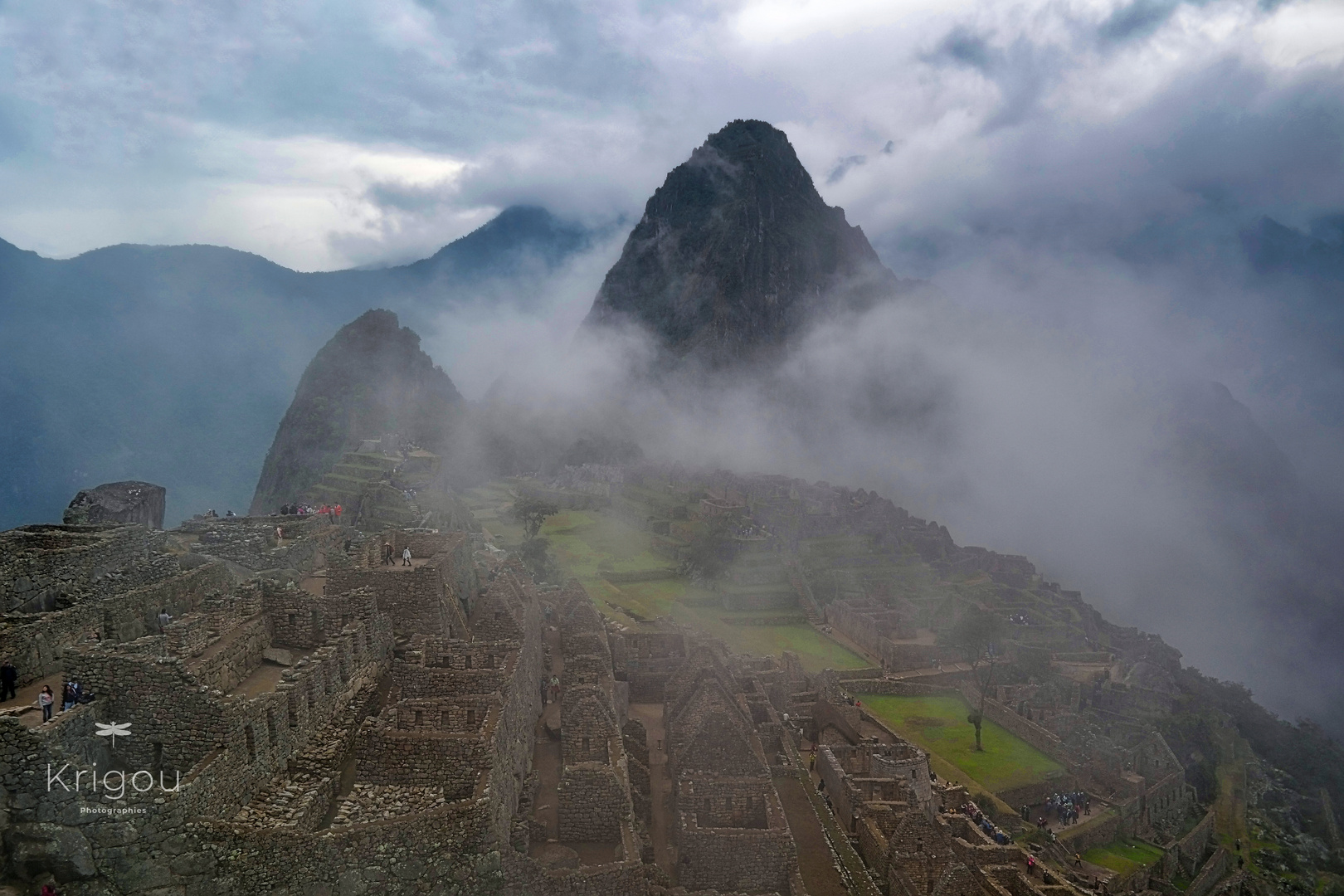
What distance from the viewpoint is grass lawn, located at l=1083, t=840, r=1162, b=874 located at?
3112cm

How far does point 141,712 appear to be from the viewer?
11086mm

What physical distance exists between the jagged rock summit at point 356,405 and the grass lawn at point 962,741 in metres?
48.3

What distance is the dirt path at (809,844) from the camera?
56.5 ft

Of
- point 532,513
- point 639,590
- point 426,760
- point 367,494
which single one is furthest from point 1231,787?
point 532,513

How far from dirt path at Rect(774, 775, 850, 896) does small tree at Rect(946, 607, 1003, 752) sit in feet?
82.7

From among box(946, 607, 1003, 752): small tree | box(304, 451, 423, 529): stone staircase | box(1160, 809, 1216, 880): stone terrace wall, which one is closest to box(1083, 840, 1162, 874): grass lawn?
box(1160, 809, 1216, 880): stone terrace wall

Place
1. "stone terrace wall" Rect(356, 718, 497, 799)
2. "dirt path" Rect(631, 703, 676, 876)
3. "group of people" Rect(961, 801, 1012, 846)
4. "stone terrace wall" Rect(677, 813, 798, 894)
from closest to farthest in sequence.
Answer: "stone terrace wall" Rect(356, 718, 497, 799) < "stone terrace wall" Rect(677, 813, 798, 894) < "dirt path" Rect(631, 703, 676, 876) < "group of people" Rect(961, 801, 1012, 846)

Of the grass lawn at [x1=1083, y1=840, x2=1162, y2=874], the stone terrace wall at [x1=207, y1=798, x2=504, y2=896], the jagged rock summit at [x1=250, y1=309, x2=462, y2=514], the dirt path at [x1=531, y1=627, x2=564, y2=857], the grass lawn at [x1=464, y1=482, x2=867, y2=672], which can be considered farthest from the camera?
the jagged rock summit at [x1=250, y1=309, x2=462, y2=514]

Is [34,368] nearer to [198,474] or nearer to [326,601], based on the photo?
[198,474]

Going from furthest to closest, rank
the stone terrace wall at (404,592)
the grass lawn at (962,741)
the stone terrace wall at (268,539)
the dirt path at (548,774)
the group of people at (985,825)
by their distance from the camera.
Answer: the grass lawn at (962,741) → the group of people at (985,825) → the stone terrace wall at (268,539) → the stone terrace wall at (404,592) → the dirt path at (548,774)

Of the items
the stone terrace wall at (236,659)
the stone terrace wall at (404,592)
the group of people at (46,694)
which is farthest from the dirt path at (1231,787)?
the group of people at (46,694)

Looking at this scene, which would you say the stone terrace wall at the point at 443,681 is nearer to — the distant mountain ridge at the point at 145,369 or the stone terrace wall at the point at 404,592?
the stone terrace wall at the point at 404,592

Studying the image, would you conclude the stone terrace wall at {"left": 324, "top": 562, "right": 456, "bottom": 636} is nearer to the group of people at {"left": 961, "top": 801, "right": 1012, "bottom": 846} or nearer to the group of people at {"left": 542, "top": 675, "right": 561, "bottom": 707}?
the group of people at {"left": 542, "top": 675, "right": 561, "bottom": 707}

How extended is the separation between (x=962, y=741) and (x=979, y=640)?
12.3 meters
